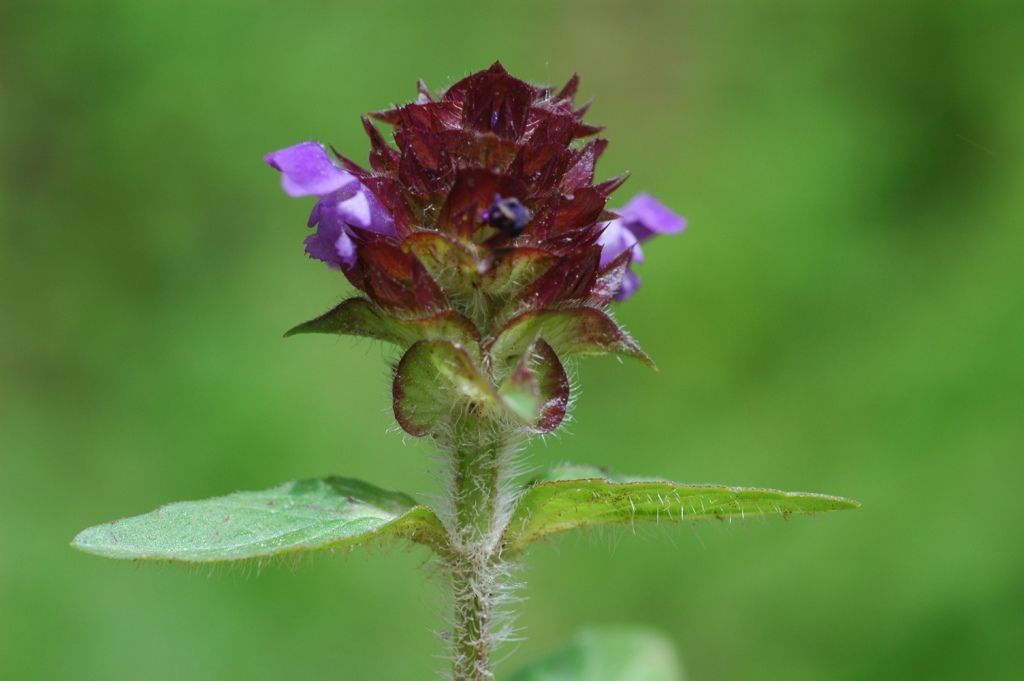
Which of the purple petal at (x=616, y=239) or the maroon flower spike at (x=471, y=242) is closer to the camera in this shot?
the maroon flower spike at (x=471, y=242)

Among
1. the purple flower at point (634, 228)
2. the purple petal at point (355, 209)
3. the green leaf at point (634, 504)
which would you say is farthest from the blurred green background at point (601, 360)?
the purple petal at point (355, 209)

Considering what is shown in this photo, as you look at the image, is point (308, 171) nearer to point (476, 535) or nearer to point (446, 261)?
point (446, 261)

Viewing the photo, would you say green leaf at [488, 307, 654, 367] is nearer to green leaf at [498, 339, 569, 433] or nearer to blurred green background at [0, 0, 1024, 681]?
green leaf at [498, 339, 569, 433]

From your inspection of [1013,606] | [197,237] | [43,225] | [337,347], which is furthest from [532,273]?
[43,225]

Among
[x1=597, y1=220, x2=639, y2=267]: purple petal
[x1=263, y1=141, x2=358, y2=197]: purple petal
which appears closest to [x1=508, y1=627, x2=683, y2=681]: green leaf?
[x1=597, y1=220, x2=639, y2=267]: purple petal

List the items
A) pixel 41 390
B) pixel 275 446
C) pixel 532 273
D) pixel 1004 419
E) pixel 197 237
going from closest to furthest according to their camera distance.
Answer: pixel 532 273, pixel 1004 419, pixel 275 446, pixel 41 390, pixel 197 237

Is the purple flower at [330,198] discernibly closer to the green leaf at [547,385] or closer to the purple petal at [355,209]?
the purple petal at [355,209]

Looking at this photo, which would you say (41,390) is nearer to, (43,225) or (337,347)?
(43,225)

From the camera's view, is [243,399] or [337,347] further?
[337,347]
